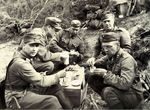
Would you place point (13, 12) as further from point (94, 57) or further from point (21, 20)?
point (94, 57)

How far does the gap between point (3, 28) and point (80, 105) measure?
222 cm

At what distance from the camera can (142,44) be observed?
17.7 ft

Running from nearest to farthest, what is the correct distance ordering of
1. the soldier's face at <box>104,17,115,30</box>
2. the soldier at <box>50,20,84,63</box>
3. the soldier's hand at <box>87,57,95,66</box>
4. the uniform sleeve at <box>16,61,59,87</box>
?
the uniform sleeve at <box>16,61,59,87</box> → the soldier's hand at <box>87,57,95,66</box> → the soldier's face at <box>104,17,115,30</box> → the soldier at <box>50,20,84,63</box>

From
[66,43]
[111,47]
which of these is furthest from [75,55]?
[111,47]

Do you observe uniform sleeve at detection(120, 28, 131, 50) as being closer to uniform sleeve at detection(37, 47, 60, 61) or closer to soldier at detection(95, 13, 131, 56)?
soldier at detection(95, 13, 131, 56)

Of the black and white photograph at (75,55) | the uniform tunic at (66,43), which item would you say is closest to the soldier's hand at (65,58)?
the black and white photograph at (75,55)

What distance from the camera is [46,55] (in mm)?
5320

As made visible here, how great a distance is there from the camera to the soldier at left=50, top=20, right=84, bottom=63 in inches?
220

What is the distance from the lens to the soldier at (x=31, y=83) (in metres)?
4.64

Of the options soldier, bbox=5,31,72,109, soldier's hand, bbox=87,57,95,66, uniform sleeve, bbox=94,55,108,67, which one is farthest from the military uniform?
soldier, bbox=5,31,72,109

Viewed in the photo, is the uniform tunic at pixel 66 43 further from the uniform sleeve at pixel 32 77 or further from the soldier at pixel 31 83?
the uniform sleeve at pixel 32 77

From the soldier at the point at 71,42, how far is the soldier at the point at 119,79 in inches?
31.9

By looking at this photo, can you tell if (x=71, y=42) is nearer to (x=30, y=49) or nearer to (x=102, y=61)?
(x=102, y=61)

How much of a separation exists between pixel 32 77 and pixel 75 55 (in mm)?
1095
